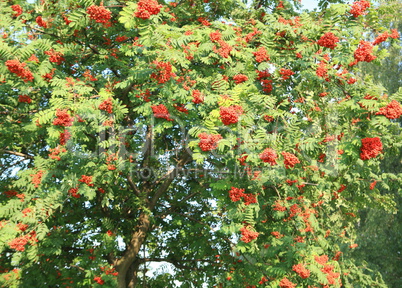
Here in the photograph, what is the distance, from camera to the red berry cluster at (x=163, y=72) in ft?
21.6

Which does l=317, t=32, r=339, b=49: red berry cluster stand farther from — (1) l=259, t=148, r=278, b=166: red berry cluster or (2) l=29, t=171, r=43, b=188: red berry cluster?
(2) l=29, t=171, r=43, b=188: red berry cluster

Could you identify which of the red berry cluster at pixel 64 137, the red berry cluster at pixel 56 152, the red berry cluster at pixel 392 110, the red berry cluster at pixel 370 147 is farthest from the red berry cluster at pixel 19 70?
the red berry cluster at pixel 392 110

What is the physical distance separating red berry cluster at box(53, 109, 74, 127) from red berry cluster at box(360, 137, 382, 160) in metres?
4.61

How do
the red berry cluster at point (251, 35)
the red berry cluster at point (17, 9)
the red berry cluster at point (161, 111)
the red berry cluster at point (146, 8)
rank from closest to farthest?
the red berry cluster at point (146, 8), the red berry cluster at point (161, 111), the red berry cluster at point (251, 35), the red berry cluster at point (17, 9)

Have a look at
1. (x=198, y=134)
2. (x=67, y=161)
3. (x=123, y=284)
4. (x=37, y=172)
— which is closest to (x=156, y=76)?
(x=198, y=134)

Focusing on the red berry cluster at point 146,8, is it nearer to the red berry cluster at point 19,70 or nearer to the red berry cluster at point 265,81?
the red berry cluster at point 265,81

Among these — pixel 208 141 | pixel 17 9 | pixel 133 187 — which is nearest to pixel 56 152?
pixel 133 187

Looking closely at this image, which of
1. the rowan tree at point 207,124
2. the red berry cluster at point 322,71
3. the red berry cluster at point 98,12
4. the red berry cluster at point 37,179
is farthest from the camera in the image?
the red berry cluster at point 37,179

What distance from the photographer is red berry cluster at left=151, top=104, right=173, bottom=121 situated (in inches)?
275

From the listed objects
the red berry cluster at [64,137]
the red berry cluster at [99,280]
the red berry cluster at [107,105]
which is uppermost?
the red berry cluster at [107,105]

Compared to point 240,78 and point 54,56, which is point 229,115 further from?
point 54,56

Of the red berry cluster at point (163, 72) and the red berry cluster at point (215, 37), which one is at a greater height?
the red berry cluster at point (215, 37)

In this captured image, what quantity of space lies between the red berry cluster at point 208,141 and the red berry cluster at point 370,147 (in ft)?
6.54

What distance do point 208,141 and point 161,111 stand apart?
1.93 metres
